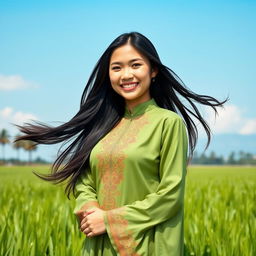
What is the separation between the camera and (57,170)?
2588 millimetres

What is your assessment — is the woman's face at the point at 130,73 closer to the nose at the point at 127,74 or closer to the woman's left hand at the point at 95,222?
the nose at the point at 127,74

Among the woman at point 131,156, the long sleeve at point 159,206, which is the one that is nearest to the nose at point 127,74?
the woman at point 131,156

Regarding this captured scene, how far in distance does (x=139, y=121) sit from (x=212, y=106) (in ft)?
1.92

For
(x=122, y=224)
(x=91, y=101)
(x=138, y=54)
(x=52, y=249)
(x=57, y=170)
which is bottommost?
(x=52, y=249)

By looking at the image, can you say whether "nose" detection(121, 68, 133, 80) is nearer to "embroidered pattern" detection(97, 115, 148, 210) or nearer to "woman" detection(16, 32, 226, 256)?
"woman" detection(16, 32, 226, 256)

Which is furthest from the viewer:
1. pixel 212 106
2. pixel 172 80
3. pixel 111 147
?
pixel 212 106

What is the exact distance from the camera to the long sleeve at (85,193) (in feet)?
6.83

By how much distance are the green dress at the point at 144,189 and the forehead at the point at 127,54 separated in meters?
0.27

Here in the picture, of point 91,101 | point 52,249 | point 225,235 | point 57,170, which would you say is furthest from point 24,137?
point 225,235

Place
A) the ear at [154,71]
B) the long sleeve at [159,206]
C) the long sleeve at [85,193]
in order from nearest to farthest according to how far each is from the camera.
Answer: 1. the long sleeve at [159,206]
2. the long sleeve at [85,193]
3. the ear at [154,71]

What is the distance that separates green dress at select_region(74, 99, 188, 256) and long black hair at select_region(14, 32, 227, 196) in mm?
219

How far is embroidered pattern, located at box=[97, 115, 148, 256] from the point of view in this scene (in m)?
1.95

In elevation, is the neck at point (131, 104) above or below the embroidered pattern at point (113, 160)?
above

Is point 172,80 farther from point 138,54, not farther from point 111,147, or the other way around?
point 111,147
